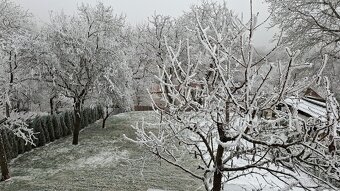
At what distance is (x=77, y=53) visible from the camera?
1545cm

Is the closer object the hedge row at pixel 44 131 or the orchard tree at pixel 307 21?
the orchard tree at pixel 307 21

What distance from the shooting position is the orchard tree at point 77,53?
1559 cm

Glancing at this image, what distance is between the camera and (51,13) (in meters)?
17.0

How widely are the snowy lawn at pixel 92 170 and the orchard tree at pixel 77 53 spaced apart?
5.94 ft

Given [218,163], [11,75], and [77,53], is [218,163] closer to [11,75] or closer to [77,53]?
[11,75]

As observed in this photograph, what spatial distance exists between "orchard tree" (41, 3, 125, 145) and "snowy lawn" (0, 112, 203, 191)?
181cm

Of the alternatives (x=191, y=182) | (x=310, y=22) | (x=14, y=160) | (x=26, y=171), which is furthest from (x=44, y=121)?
(x=310, y=22)

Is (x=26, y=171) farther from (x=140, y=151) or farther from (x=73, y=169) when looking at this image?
(x=140, y=151)

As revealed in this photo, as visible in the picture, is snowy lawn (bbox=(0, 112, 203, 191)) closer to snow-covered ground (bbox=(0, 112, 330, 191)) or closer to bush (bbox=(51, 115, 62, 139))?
snow-covered ground (bbox=(0, 112, 330, 191))

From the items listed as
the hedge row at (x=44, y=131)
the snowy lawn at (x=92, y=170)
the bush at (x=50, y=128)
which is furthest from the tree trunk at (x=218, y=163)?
the bush at (x=50, y=128)

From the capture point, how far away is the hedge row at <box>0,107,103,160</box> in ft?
49.5

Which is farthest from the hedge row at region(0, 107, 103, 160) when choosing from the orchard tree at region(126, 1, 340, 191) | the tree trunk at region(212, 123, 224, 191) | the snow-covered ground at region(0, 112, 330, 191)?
the orchard tree at region(126, 1, 340, 191)

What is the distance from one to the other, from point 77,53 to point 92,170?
238 inches

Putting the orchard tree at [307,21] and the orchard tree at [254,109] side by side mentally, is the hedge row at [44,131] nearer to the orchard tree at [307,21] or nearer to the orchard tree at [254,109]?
the orchard tree at [254,109]
